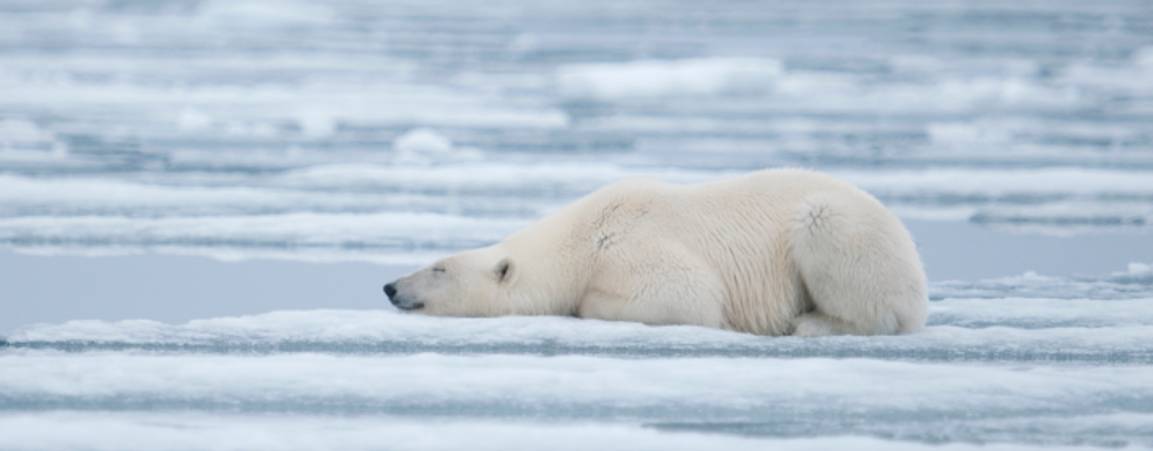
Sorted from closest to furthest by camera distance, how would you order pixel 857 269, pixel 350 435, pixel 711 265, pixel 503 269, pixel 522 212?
pixel 350 435, pixel 857 269, pixel 711 265, pixel 503 269, pixel 522 212

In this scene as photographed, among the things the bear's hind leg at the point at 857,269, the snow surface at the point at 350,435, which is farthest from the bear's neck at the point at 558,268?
the snow surface at the point at 350,435

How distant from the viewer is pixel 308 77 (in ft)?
45.8

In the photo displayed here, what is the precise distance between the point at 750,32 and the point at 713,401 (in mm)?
12996

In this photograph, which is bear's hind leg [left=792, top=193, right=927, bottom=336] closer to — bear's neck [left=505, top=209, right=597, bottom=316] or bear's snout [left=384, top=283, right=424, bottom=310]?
bear's neck [left=505, top=209, right=597, bottom=316]

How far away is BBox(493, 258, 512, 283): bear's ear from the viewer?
5.30m

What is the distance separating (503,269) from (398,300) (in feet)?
1.20

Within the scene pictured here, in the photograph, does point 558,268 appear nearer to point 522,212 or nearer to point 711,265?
point 711,265

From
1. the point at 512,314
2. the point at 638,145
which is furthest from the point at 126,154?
the point at 512,314

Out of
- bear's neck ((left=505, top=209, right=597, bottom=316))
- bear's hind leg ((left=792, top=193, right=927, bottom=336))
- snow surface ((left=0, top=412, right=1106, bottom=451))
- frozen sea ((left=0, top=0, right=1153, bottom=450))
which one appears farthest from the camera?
bear's neck ((left=505, top=209, right=597, bottom=316))

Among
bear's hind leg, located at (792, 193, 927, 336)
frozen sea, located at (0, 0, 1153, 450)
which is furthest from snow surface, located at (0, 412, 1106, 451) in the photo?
bear's hind leg, located at (792, 193, 927, 336)

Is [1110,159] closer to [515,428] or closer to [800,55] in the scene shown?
[800,55]

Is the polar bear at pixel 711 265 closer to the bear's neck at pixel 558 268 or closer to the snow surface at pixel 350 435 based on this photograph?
the bear's neck at pixel 558 268

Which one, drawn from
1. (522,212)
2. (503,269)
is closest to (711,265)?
(503,269)

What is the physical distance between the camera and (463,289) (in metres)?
5.34
